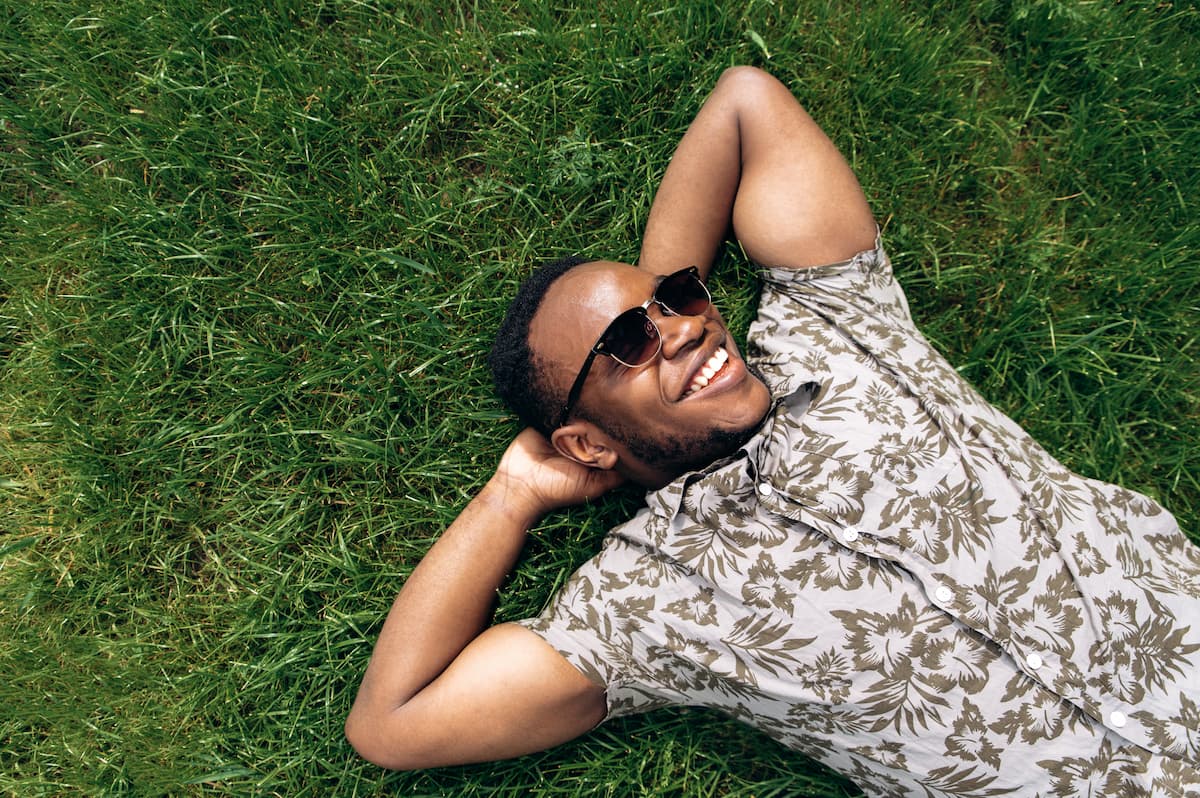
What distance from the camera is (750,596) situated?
2688 mm

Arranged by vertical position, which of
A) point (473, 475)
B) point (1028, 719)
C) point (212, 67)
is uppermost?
point (212, 67)

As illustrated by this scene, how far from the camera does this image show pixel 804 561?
2668 mm

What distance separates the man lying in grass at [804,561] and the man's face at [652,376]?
0.03 ft

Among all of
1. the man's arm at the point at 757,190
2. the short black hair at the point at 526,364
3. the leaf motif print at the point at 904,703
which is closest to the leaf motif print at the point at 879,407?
the man's arm at the point at 757,190

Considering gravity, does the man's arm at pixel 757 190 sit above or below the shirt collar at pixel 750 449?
above

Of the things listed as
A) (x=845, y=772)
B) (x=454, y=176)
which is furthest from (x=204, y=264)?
(x=845, y=772)

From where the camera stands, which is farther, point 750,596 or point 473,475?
point 473,475

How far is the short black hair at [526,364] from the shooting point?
2.96 m

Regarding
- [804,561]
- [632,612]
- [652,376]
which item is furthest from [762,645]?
[652,376]

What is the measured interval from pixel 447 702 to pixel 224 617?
4.63 feet

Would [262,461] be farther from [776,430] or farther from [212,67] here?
[776,430]

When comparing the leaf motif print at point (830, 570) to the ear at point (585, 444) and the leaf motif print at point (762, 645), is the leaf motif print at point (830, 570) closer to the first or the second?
the leaf motif print at point (762, 645)

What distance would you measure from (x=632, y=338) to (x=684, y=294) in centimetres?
30

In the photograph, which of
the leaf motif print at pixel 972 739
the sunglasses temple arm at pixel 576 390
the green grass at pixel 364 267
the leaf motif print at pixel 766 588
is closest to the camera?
the leaf motif print at pixel 972 739
